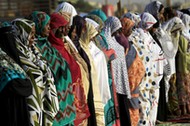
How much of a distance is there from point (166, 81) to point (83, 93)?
3962 millimetres

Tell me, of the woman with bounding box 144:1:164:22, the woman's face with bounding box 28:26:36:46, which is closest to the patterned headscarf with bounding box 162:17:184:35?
the woman with bounding box 144:1:164:22

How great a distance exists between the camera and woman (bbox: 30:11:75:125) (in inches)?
240

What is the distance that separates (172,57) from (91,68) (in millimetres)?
3611

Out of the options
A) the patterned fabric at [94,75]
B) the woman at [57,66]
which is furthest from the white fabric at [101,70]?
the woman at [57,66]

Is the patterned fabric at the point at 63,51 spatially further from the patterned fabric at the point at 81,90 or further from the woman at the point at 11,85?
the woman at the point at 11,85

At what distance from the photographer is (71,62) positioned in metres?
6.56

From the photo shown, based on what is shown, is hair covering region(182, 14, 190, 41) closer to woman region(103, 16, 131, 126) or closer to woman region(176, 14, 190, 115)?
woman region(176, 14, 190, 115)

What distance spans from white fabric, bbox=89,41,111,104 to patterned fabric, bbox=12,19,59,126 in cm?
172

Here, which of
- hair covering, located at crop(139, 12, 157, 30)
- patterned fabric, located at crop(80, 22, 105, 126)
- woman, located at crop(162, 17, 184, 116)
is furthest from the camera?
woman, located at crop(162, 17, 184, 116)

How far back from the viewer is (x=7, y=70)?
508 centimetres

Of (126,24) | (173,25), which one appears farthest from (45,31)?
(173,25)

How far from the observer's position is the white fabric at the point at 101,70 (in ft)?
24.8

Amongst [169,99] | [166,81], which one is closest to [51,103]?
[166,81]

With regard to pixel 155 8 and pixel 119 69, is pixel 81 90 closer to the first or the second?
pixel 119 69
